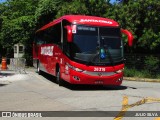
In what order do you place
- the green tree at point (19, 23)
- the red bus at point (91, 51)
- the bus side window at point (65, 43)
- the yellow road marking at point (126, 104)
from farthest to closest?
1. the green tree at point (19, 23)
2. the bus side window at point (65, 43)
3. the red bus at point (91, 51)
4. the yellow road marking at point (126, 104)

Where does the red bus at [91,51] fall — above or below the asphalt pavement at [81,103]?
above

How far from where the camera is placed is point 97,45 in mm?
18719

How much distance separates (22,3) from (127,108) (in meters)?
39.6

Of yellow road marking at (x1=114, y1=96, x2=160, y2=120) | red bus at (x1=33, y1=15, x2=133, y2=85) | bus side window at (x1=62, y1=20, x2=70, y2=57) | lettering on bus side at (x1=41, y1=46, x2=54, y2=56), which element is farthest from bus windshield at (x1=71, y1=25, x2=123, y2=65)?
lettering on bus side at (x1=41, y1=46, x2=54, y2=56)

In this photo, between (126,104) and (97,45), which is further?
(97,45)

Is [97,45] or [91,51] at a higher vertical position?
[97,45]

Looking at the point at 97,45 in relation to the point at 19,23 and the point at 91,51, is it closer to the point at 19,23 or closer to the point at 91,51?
the point at 91,51

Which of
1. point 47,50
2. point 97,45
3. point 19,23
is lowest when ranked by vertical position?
point 47,50

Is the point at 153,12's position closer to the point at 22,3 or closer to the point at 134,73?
the point at 134,73

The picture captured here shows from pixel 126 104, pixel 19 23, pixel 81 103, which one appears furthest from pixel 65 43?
pixel 19 23

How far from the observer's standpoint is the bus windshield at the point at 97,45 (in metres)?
18.5

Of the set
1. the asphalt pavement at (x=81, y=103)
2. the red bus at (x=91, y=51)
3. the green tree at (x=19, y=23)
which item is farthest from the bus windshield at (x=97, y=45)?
the green tree at (x=19, y=23)

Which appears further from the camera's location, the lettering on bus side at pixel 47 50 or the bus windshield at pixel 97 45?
the lettering on bus side at pixel 47 50

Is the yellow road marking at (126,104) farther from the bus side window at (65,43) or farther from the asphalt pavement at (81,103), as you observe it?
the bus side window at (65,43)
